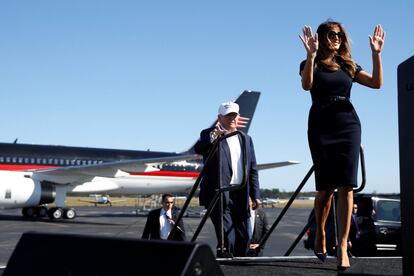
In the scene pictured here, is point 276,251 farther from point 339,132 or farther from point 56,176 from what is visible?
point 56,176

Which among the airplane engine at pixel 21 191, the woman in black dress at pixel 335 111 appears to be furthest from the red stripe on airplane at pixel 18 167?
the woman in black dress at pixel 335 111

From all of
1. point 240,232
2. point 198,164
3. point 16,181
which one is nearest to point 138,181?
point 198,164

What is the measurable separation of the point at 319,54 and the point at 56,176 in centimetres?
2101

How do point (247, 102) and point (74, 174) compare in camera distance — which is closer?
point (74, 174)

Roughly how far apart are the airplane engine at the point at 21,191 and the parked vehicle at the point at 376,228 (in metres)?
13.7

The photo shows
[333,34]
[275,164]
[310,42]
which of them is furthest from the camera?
[275,164]

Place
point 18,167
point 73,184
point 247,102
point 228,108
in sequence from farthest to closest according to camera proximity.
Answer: point 247,102, point 73,184, point 18,167, point 228,108

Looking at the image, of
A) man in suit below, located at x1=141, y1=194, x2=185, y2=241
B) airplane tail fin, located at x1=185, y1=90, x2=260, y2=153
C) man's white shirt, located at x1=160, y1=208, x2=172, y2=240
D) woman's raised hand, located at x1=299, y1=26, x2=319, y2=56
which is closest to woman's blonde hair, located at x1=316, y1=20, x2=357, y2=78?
woman's raised hand, located at x1=299, y1=26, x2=319, y2=56

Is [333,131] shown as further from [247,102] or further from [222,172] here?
[247,102]

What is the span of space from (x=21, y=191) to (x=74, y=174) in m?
2.61

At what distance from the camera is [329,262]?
163 inches

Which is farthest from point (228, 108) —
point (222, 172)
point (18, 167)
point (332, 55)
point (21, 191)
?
point (18, 167)

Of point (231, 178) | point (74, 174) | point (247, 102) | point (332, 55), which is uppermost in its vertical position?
point (247, 102)

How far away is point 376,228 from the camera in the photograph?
36.7 ft
